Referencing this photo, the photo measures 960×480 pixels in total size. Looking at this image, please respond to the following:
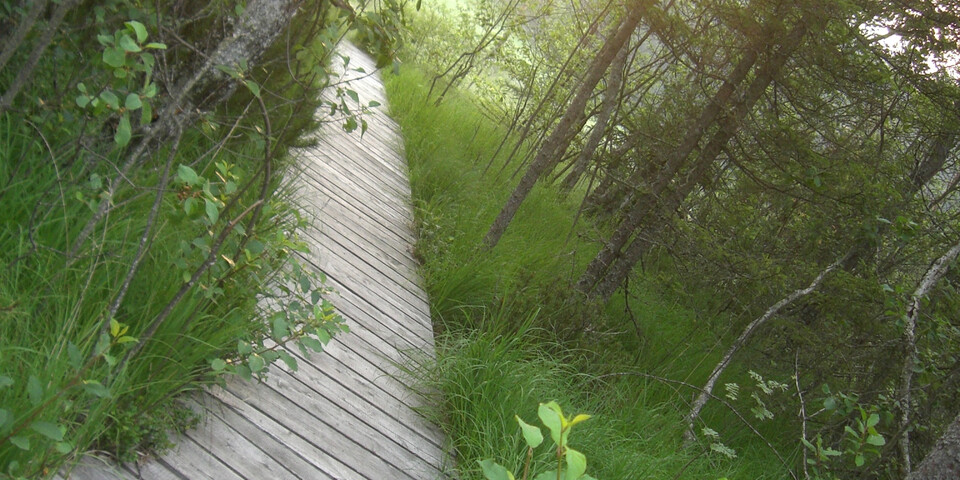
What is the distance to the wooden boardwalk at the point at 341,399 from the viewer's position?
2734 mm

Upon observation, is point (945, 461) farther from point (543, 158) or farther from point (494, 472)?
point (543, 158)

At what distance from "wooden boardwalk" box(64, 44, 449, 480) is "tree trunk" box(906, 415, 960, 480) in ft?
5.83

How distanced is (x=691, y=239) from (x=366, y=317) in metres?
2.39

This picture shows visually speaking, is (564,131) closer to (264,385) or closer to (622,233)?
(622,233)

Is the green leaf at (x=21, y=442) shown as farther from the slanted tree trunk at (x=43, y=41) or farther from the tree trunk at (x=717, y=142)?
the tree trunk at (x=717, y=142)

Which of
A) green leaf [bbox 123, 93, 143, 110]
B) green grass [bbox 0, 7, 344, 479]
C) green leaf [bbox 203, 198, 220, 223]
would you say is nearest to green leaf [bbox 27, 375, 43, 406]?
green grass [bbox 0, 7, 344, 479]

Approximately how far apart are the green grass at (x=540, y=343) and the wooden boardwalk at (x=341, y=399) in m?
0.20

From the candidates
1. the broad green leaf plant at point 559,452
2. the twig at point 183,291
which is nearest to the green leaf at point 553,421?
the broad green leaf plant at point 559,452

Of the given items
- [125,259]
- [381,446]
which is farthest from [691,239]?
[125,259]

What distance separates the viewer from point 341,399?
11.3 feet

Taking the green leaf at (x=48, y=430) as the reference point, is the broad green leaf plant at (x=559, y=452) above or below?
above

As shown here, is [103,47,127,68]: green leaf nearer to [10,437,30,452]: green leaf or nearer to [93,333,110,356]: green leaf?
[93,333,110,356]: green leaf

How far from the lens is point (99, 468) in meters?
2.38

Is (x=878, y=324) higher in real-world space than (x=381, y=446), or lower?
higher
